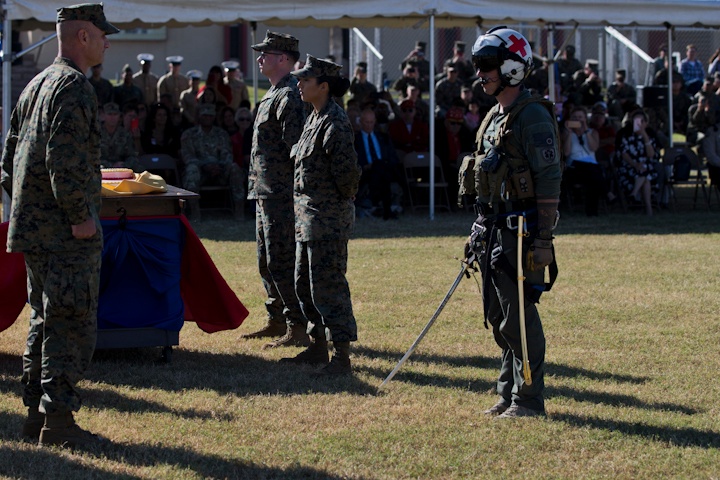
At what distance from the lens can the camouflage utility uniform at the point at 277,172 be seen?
7.13 m

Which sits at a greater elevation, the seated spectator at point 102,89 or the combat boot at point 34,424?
the seated spectator at point 102,89

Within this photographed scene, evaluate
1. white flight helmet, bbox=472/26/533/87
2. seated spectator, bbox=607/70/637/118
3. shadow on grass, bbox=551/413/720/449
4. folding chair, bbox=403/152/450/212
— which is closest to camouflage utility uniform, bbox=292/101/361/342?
white flight helmet, bbox=472/26/533/87

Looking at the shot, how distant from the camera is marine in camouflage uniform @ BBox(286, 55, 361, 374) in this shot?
6438 millimetres

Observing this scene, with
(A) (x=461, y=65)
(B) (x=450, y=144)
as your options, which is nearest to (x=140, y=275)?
(B) (x=450, y=144)

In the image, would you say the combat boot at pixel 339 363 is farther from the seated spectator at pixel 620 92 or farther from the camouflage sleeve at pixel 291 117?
the seated spectator at pixel 620 92

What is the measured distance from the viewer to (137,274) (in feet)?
22.9

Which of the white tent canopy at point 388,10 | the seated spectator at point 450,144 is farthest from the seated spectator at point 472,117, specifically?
the white tent canopy at point 388,10

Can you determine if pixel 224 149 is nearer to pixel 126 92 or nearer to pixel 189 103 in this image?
pixel 189 103

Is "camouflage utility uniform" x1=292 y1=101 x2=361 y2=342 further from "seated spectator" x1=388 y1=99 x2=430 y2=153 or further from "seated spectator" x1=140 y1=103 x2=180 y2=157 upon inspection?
"seated spectator" x1=388 y1=99 x2=430 y2=153

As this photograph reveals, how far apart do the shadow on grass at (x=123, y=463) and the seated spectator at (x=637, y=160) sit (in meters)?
11.8

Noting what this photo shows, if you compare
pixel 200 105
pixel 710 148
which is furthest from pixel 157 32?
pixel 710 148

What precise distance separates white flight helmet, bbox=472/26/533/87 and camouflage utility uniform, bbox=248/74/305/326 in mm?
1957

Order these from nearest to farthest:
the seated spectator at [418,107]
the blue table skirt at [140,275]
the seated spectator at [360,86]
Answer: the blue table skirt at [140,275] < the seated spectator at [418,107] < the seated spectator at [360,86]

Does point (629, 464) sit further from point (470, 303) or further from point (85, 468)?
point (470, 303)
